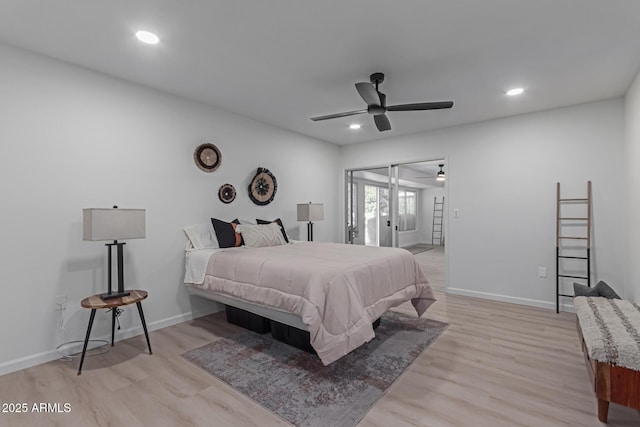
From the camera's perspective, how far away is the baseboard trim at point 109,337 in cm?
246

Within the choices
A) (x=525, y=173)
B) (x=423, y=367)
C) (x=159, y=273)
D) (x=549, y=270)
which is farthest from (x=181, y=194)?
(x=549, y=270)

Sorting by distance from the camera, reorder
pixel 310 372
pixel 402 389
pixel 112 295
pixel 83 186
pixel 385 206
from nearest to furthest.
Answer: pixel 402 389 → pixel 310 372 → pixel 112 295 → pixel 83 186 → pixel 385 206

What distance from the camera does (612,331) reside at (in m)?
1.95

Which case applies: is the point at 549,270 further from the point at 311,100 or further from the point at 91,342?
the point at 91,342

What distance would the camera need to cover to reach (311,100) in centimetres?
373

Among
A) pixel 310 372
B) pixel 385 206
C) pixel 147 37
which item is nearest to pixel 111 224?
pixel 147 37

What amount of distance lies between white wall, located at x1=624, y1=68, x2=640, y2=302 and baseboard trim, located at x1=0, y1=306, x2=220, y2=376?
461 centimetres

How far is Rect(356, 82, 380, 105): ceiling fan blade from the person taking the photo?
2.65 meters

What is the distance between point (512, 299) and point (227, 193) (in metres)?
4.17

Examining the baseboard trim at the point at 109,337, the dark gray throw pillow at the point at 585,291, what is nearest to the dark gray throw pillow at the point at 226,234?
the baseboard trim at the point at 109,337

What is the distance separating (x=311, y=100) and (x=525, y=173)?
3047 mm

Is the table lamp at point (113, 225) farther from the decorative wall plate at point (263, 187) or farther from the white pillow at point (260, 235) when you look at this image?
the decorative wall plate at point (263, 187)

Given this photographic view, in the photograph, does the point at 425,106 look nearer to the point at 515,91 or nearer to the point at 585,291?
the point at 515,91

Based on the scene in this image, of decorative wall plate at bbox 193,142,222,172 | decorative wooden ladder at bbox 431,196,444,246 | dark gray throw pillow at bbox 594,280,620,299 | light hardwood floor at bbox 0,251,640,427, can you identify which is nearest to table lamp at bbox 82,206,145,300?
light hardwood floor at bbox 0,251,640,427
